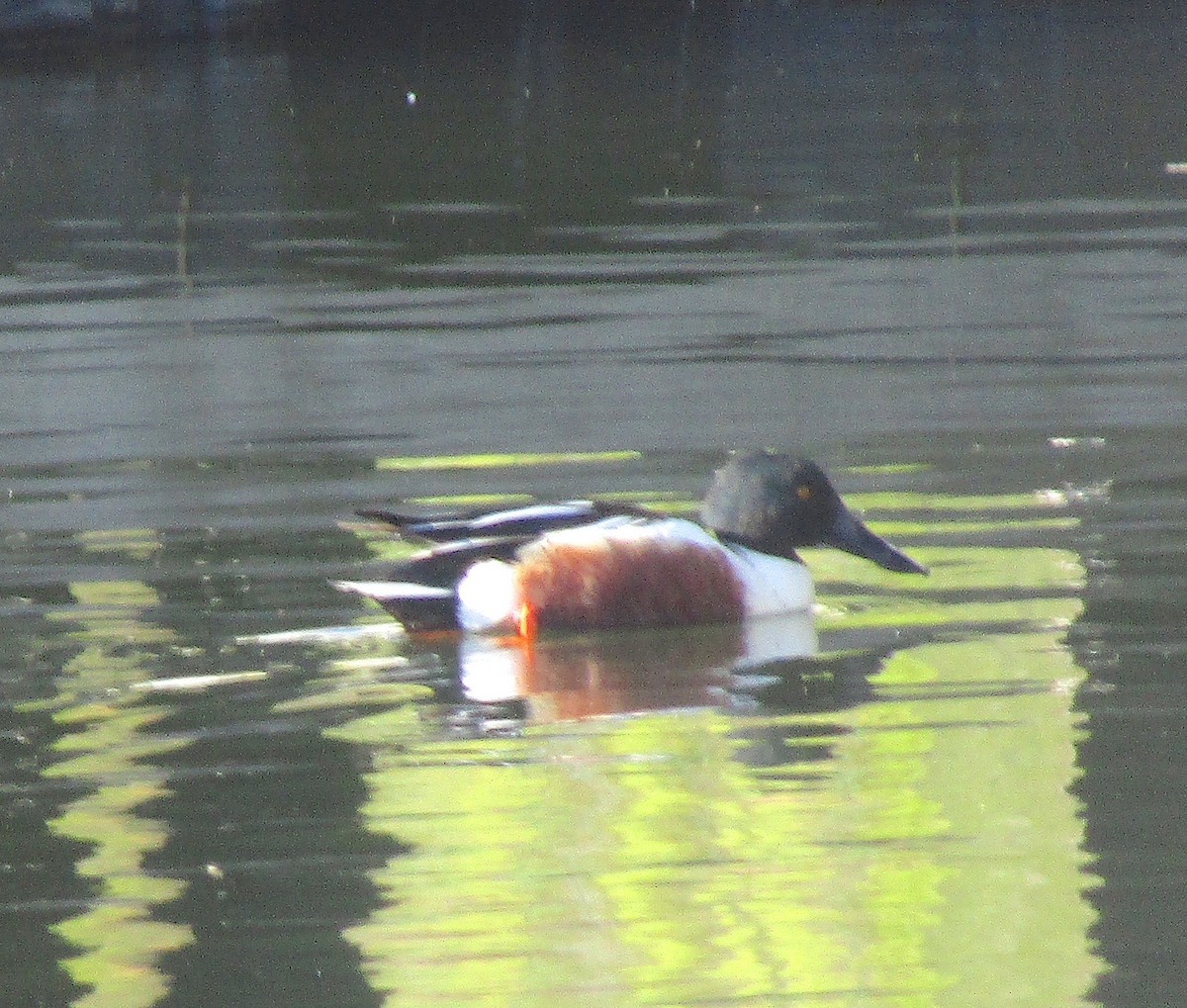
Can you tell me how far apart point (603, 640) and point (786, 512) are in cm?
77

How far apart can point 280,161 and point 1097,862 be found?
18.5 meters

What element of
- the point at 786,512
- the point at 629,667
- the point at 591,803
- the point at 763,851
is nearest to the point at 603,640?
the point at 629,667

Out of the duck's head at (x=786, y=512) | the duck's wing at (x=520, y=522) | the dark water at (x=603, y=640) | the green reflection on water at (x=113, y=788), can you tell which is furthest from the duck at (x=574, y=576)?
the green reflection on water at (x=113, y=788)

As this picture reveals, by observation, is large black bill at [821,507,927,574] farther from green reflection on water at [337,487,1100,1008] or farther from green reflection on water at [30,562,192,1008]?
green reflection on water at [30,562,192,1008]

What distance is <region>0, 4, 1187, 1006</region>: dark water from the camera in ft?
18.5

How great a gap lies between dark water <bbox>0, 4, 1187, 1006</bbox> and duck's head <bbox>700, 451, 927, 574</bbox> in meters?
0.19

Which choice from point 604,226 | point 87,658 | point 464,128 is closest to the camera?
point 87,658

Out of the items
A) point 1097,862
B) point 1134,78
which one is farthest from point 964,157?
point 1097,862

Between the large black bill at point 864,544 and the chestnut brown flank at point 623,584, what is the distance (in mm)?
507

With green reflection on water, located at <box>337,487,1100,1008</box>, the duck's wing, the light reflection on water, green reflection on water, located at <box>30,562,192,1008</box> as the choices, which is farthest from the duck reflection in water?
green reflection on water, located at <box>30,562,192,1008</box>

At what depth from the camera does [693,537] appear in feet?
27.9

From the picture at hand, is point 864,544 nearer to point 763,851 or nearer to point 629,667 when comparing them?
point 629,667

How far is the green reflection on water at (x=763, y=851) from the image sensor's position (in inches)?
210

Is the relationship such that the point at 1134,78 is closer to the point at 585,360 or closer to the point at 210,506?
the point at 585,360
